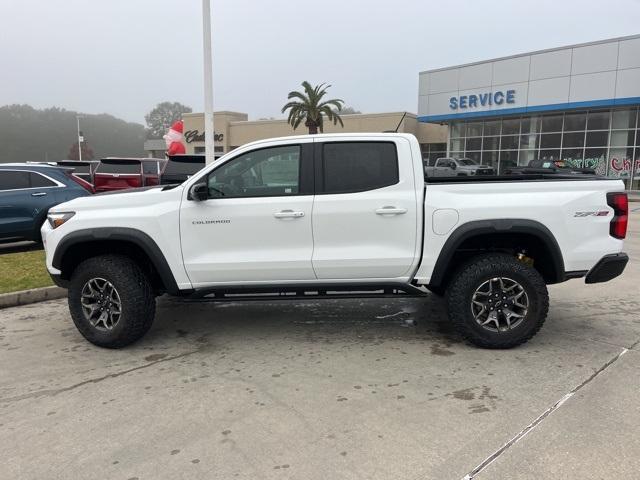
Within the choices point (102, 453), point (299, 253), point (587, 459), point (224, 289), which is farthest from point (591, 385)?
point (102, 453)

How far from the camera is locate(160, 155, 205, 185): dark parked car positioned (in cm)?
1366

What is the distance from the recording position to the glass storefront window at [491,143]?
35.4 metres

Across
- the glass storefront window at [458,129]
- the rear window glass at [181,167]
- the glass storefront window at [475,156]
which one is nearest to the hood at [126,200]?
the rear window glass at [181,167]

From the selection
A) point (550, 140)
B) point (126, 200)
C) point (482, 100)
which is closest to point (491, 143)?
point (482, 100)

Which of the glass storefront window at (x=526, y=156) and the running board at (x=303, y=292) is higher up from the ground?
the glass storefront window at (x=526, y=156)

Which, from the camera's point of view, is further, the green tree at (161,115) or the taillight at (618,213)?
the green tree at (161,115)

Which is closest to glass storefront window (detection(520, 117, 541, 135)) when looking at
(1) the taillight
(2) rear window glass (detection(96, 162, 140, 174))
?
(2) rear window glass (detection(96, 162, 140, 174))

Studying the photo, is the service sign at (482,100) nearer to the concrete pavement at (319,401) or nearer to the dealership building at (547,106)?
the dealership building at (547,106)

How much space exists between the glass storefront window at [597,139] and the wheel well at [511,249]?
1161 inches

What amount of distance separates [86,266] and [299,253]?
1964mm

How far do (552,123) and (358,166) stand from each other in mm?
31863

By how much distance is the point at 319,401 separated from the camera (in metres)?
3.73

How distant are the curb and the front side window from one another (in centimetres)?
295

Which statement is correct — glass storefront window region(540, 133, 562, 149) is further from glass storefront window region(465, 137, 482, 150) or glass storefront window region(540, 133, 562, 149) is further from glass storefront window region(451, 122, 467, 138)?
glass storefront window region(451, 122, 467, 138)
